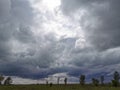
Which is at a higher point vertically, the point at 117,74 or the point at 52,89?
the point at 117,74

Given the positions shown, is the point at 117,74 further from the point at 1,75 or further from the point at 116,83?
the point at 1,75

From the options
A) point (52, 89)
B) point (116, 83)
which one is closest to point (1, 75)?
point (116, 83)

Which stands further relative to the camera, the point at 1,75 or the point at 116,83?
the point at 1,75

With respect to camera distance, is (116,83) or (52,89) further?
(116,83)

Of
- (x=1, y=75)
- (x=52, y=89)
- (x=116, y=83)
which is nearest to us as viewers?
(x=52, y=89)

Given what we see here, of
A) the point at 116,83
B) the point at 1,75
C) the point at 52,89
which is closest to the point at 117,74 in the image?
the point at 116,83

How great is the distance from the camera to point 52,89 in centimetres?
9675

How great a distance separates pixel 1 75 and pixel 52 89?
96537 mm

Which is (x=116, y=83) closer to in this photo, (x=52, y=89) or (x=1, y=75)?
(x=52, y=89)

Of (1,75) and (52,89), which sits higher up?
(1,75)

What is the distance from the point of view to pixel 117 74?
19188 centimetres

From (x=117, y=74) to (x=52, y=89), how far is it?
349 feet

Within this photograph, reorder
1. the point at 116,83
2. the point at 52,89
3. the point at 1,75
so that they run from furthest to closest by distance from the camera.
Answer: the point at 1,75, the point at 116,83, the point at 52,89

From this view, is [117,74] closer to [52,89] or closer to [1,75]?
[1,75]
